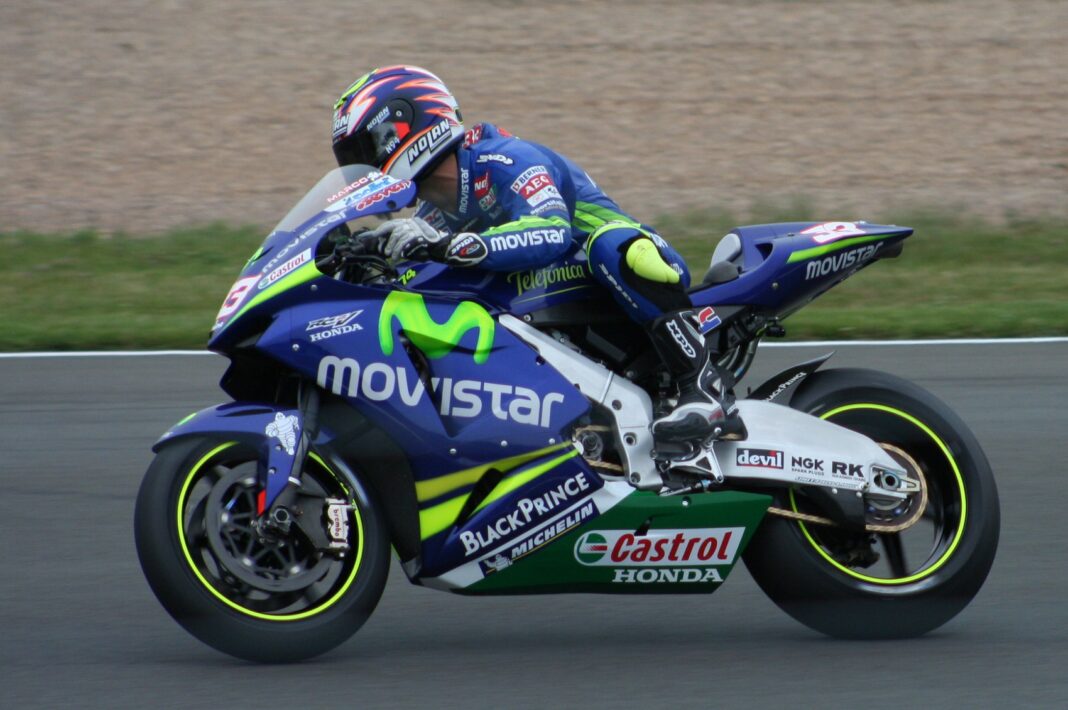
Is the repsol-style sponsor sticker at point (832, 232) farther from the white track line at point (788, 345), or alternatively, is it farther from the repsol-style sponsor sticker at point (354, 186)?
the white track line at point (788, 345)

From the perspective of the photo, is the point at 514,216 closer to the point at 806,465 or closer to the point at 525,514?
the point at 525,514

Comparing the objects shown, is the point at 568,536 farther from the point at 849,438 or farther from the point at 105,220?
the point at 105,220

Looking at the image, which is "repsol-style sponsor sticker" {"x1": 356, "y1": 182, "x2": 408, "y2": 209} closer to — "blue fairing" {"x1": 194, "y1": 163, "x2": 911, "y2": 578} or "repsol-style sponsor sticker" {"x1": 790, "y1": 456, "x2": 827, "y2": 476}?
"blue fairing" {"x1": 194, "y1": 163, "x2": 911, "y2": 578}

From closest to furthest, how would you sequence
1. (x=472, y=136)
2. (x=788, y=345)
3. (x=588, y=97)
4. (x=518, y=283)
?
(x=518, y=283)
(x=472, y=136)
(x=788, y=345)
(x=588, y=97)

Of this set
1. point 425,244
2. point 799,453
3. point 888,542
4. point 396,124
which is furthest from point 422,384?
point 888,542

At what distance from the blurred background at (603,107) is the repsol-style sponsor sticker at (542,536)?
7.00m

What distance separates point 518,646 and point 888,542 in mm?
1139

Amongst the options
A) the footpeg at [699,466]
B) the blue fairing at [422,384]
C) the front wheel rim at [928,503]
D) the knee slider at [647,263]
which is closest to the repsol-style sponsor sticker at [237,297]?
the blue fairing at [422,384]

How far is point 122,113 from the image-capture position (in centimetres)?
1577

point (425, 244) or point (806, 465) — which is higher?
point (425, 244)

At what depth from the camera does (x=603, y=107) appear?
15672mm

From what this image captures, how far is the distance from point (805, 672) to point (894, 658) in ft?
1.01

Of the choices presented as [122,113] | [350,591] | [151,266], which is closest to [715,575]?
[350,591]

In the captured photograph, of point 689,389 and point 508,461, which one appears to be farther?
point 689,389
